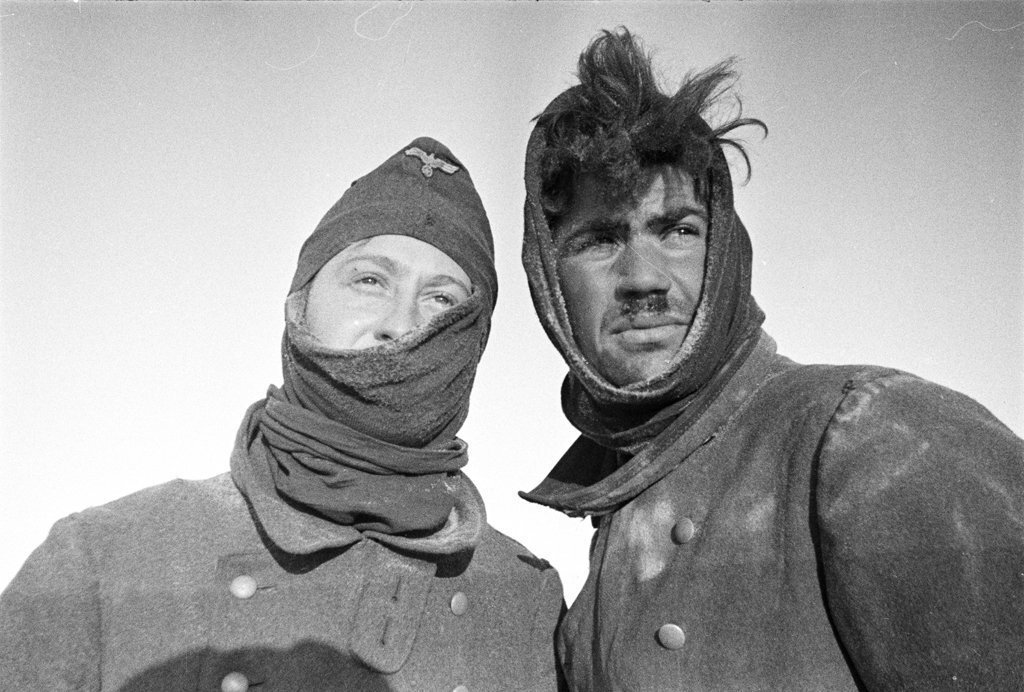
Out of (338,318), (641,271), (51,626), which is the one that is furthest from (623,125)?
(51,626)

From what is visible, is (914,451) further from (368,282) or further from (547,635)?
(368,282)

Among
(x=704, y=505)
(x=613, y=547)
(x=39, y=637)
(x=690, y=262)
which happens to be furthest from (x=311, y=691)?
(x=690, y=262)

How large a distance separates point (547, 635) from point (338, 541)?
866 mm

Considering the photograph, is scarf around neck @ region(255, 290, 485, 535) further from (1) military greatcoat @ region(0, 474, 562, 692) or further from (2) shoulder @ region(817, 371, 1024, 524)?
(2) shoulder @ region(817, 371, 1024, 524)

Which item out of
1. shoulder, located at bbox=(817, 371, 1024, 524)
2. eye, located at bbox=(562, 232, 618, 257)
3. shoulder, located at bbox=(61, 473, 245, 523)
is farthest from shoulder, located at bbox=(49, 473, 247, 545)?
shoulder, located at bbox=(817, 371, 1024, 524)

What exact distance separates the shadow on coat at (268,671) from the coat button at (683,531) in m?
0.99

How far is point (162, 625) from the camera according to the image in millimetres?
2559

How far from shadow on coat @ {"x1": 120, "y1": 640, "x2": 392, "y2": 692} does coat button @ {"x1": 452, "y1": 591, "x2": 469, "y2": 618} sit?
36 cm

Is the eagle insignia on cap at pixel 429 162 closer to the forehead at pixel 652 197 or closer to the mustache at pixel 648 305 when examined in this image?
the forehead at pixel 652 197

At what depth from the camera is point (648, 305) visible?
8.71 ft

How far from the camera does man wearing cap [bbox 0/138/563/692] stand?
2.54 metres

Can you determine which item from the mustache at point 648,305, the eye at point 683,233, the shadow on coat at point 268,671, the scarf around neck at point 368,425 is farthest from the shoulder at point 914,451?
the shadow on coat at point 268,671

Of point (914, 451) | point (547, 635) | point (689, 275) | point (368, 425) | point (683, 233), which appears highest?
point (683, 233)

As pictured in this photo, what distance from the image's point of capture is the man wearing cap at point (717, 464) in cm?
186
